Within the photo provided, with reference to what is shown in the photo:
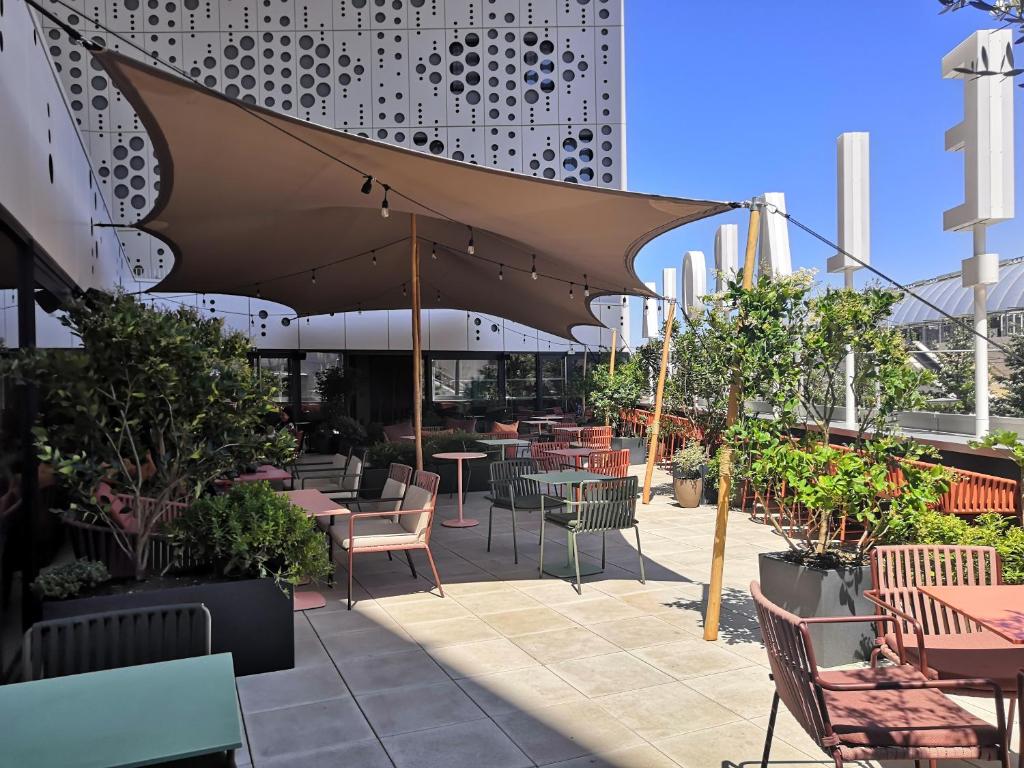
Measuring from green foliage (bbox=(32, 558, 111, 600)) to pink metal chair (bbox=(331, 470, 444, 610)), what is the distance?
5.82 feet

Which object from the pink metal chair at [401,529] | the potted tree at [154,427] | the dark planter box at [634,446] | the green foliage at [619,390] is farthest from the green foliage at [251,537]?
the green foliage at [619,390]

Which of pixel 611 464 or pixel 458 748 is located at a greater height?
pixel 611 464

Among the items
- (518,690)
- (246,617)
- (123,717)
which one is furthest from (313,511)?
(123,717)

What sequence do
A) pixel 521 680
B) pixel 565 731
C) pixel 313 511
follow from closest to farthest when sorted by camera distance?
pixel 565 731 < pixel 521 680 < pixel 313 511

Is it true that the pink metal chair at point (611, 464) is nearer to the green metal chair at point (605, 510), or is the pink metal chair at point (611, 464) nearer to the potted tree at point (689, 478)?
the potted tree at point (689, 478)

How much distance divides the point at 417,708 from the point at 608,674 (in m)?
1.07

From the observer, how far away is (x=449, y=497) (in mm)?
11273

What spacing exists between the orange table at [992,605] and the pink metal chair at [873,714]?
23 cm

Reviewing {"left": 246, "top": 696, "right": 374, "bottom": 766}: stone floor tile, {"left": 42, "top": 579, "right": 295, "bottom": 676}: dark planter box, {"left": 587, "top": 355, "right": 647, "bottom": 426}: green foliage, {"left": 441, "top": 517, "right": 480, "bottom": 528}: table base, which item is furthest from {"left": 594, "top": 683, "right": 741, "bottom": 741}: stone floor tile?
{"left": 587, "top": 355, "right": 647, "bottom": 426}: green foliage

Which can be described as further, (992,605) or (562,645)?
(562,645)

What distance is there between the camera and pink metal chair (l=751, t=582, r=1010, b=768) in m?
2.61

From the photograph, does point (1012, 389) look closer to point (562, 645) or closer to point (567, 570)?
point (567, 570)

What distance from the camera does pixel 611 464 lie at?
9953mm

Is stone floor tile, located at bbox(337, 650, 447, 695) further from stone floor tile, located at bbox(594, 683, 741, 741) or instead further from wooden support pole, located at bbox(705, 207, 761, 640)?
wooden support pole, located at bbox(705, 207, 761, 640)
